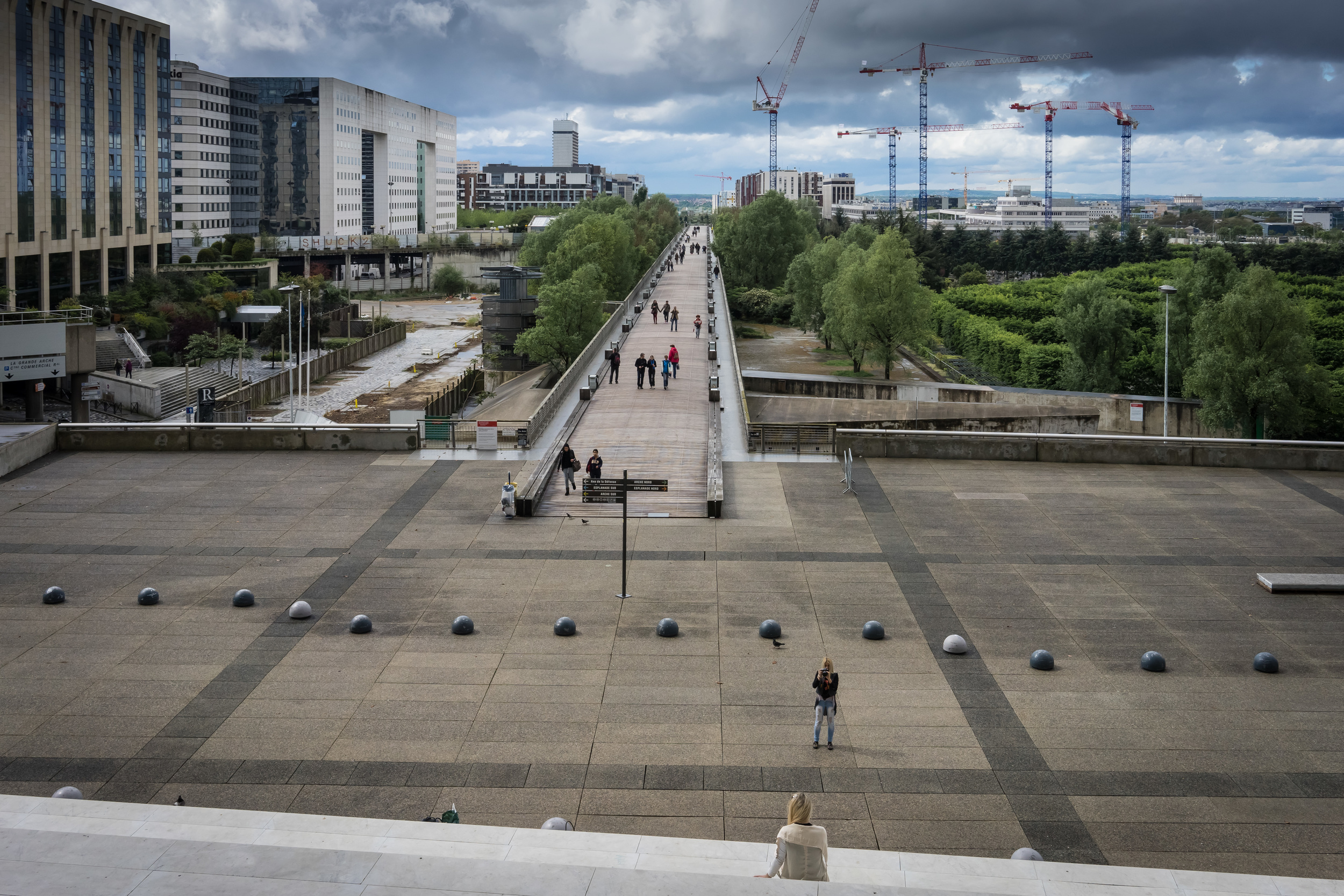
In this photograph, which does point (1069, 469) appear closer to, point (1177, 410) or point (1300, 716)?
point (1300, 716)

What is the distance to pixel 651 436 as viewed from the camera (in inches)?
1314

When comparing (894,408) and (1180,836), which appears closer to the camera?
(1180,836)

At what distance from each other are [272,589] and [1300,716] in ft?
53.0

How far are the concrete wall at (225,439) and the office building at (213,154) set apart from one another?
347 feet

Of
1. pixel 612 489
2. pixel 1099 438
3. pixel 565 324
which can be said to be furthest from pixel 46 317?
pixel 1099 438

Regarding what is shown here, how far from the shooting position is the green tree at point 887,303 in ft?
218

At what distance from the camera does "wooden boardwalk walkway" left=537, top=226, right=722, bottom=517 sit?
2739 centimetres

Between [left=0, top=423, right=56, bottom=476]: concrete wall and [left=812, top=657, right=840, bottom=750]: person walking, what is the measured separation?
2301cm

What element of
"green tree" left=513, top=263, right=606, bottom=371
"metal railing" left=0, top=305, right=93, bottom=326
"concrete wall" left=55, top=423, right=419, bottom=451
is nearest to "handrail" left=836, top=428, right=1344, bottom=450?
"concrete wall" left=55, top=423, right=419, bottom=451

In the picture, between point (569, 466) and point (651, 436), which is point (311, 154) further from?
point (569, 466)

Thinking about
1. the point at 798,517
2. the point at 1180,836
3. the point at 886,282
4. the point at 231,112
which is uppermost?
the point at 231,112

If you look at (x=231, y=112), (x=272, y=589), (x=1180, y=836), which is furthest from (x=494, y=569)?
(x=231, y=112)

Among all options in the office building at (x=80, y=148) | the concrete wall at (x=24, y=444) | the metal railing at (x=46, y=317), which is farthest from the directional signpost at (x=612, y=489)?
the office building at (x=80, y=148)

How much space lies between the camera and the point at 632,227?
447 feet
